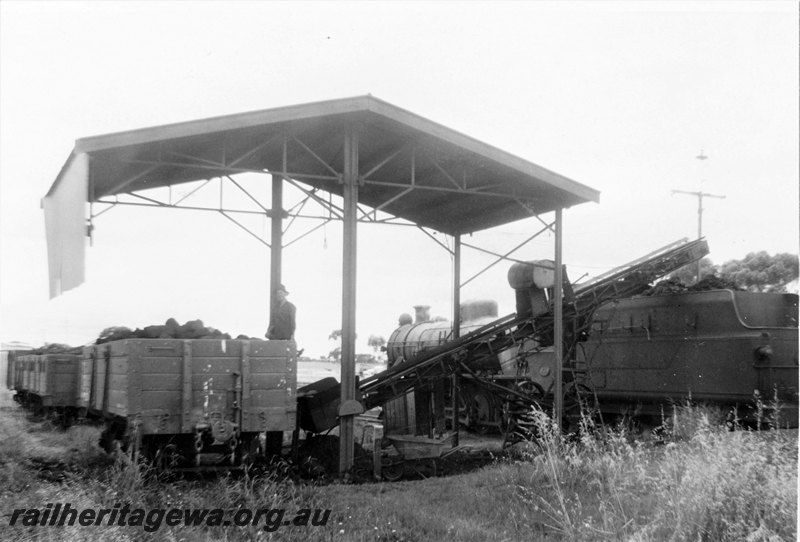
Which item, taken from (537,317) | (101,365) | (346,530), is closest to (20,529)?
(346,530)

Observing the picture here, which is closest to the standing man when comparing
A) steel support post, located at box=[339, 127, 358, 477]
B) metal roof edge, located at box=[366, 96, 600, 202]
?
steel support post, located at box=[339, 127, 358, 477]

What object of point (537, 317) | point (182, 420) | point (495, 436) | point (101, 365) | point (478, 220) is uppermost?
point (478, 220)

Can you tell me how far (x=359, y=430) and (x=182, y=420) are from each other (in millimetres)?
8168

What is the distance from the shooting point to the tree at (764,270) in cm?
3158

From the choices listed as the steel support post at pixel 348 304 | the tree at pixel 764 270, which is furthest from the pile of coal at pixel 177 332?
the tree at pixel 764 270

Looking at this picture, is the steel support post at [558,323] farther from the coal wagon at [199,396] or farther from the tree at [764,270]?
the tree at [764,270]

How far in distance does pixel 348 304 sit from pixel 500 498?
11.8 ft

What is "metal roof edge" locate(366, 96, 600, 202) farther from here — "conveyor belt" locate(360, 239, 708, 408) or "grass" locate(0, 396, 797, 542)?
"grass" locate(0, 396, 797, 542)

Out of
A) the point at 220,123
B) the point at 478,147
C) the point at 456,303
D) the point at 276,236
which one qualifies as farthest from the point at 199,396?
the point at 456,303

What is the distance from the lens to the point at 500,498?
8.43m

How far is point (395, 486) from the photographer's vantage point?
31.3 feet

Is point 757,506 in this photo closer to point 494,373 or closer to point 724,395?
point 724,395

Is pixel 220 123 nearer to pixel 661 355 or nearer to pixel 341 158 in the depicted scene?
pixel 341 158

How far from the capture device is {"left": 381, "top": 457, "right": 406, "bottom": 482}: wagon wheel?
35.4 ft
